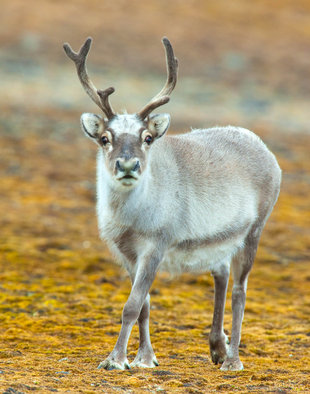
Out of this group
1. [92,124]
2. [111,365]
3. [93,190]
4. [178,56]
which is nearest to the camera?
Result: [111,365]

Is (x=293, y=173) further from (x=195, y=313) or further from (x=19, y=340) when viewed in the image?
(x=19, y=340)

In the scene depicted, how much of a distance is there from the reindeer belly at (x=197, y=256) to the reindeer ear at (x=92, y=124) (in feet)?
4.97

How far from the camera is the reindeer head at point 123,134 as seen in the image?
7004mm

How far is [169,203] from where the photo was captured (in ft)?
24.7

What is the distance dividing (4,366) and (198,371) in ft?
6.64

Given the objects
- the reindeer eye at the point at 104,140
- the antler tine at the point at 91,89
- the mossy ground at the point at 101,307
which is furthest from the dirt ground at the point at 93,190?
the antler tine at the point at 91,89

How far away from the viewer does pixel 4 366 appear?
6.74 m

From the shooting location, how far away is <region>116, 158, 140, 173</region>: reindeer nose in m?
6.93

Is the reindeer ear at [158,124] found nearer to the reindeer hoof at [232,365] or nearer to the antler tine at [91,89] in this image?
the antler tine at [91,89]

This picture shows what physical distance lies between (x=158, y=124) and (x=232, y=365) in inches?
110

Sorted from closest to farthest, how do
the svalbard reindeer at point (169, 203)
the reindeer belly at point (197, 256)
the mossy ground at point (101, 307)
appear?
the mossy ground at point (101, 307)
the svalbard reindeer at point (169, 203)
the reindeer belly at point (197, 256)

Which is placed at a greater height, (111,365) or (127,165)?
(127,165)

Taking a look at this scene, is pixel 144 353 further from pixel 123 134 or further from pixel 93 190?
pixel 93 190

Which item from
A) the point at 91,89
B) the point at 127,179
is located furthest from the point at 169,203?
the point at 91,89
